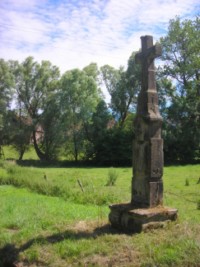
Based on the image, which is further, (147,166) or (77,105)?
(77,105)

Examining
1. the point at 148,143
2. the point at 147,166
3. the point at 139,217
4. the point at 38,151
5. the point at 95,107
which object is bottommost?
the point at 139,217

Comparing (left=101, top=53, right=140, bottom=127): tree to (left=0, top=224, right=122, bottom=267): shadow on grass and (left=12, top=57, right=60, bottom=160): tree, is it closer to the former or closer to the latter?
(left=12, top=57, right=60, bottom=160): tree

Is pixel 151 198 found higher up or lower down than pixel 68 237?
higher up

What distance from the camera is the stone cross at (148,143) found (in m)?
9.06

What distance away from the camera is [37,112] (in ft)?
178

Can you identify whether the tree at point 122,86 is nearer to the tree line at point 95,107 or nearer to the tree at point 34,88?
the tree line at point 95,107

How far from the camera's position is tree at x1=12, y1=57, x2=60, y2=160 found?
5369 centimetres

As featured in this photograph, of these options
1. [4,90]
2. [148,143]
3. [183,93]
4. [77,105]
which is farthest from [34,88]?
[148,143]

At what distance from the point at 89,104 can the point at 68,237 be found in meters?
41.8

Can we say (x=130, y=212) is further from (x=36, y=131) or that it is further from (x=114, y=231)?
(x=36, y=131)

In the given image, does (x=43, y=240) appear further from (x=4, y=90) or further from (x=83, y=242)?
(x=4, y=90)

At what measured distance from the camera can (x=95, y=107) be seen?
51188mm

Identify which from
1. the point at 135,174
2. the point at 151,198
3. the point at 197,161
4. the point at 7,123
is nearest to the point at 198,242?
the point at 151,198

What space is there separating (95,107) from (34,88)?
9.66 m
